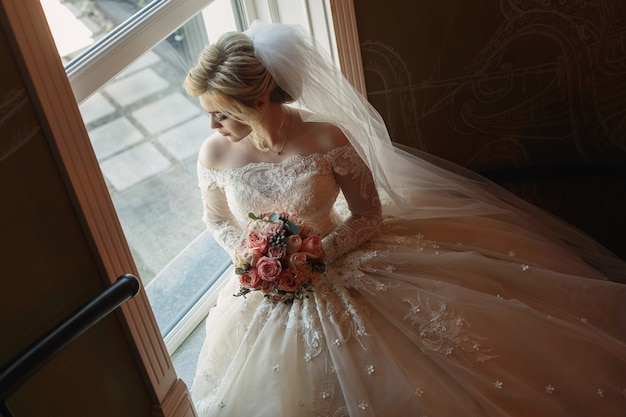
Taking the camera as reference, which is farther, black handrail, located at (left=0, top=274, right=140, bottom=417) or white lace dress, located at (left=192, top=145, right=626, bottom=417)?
white lace dress, located at (left=192, top=145, right=626, bottom=417)

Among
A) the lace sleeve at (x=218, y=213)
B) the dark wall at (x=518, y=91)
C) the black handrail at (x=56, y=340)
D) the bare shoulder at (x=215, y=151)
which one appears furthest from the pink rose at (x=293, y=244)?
the dark wall at (x=518, y=91)

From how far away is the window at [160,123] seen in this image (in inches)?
64.6

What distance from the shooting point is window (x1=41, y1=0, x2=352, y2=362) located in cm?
164

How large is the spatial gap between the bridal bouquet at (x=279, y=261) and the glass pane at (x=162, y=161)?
632mm

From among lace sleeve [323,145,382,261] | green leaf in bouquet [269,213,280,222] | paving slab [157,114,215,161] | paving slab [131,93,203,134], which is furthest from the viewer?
paving slab [157,114,215,161]

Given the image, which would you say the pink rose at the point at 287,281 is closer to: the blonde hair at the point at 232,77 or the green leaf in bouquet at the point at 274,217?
the green leaf in bouquet at the point at 274,217

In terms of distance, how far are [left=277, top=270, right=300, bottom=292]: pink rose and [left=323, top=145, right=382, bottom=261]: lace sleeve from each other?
0.24 meters

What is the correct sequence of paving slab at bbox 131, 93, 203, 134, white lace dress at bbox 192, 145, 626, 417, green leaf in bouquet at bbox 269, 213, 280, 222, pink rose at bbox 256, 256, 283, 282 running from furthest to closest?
paving slab at bbox 131, 93, 203, 134 < green leaf in bouquet at bbox 269, 213, 280, 222 < pink rose at bbox 256, 256, 283, 282 < white lace dress at bbox 192, 145, 626, 417

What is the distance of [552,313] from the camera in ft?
5.00

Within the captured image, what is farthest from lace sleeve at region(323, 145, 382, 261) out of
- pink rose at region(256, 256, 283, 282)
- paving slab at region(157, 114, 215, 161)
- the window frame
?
paving slab at region(157, 114, 215, 161)

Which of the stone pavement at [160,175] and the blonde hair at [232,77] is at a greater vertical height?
the blonde hair at [232,77]

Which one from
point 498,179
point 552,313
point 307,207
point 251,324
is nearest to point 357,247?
point 307,207

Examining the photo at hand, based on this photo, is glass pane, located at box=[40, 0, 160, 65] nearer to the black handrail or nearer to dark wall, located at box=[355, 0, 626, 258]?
the black handrail

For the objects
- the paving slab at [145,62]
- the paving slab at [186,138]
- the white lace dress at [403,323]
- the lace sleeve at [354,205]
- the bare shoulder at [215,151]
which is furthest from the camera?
the paving slab at [186,138]
